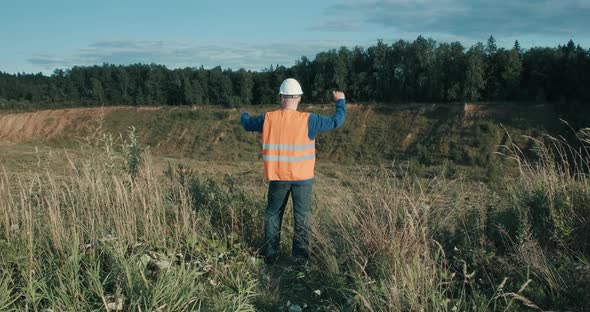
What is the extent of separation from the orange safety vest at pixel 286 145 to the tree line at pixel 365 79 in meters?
50.6

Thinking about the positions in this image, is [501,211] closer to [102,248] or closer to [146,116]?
[102,248]

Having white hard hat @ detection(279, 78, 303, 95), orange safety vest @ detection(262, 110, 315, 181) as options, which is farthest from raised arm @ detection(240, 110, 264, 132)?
white hard hat @ detection(279, 78, 303, 95)

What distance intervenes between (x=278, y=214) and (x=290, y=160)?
0.68 meters

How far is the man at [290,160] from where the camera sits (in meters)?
5.33

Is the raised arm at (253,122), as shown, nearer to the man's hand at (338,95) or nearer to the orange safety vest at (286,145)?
the orange safety vest at (286,145)

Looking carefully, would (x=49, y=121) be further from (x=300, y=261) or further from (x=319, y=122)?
(x=300, y=261)

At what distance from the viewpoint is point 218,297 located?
13.0 feet

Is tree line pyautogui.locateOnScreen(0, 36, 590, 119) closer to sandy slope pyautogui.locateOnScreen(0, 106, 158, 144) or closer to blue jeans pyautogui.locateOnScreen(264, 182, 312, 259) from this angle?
sandy slope pyautogui.locateOnScreen(0, 106, 158, 144)

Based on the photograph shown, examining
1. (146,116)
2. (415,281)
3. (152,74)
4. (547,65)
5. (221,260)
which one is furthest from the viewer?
(152,74)

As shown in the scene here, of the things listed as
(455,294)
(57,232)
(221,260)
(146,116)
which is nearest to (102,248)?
(57,232)

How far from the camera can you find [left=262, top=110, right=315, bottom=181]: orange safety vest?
210 inches

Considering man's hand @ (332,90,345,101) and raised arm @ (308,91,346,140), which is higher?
man's hand @ (332,90,345,101)

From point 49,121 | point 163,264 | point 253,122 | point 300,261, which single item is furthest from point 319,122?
point 49,121

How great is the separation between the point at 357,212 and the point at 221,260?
57.3 inches
